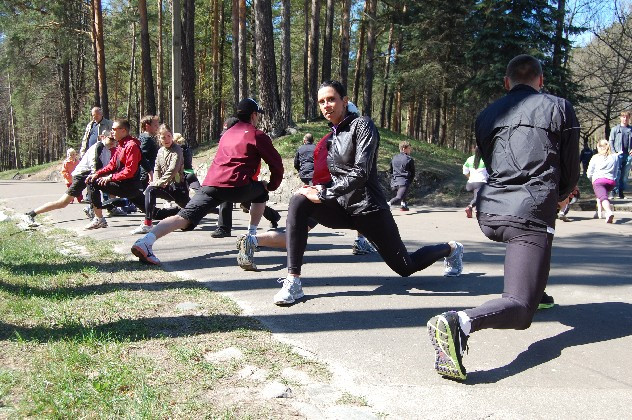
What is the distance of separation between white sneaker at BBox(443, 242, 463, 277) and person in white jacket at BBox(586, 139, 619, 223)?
720 centimetres

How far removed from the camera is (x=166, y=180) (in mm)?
8742

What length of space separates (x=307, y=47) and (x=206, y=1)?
31.3 feet

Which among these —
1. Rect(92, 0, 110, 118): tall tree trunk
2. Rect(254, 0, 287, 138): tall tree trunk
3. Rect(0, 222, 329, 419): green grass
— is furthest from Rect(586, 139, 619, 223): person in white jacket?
Rect(92, 0, 110, 118): tall tree trunk

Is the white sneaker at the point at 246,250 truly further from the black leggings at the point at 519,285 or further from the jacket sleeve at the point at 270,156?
the black leggings at the point at 519,285

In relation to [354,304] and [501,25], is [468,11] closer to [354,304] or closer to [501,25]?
[501,25]

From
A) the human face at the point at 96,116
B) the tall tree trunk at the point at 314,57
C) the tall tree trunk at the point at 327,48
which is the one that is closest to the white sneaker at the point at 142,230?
the human face at the point at 96,116

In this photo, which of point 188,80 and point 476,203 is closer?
point 476,203

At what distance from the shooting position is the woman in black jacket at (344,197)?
467 cm

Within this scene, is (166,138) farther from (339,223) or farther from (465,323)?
(465,323)

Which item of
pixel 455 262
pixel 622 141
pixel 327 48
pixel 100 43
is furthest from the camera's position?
pixel 327 48

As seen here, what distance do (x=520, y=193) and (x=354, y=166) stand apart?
5.09 feet

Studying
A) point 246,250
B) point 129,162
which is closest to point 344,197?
point 246,250

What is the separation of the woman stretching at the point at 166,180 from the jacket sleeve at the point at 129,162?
16.0 inches

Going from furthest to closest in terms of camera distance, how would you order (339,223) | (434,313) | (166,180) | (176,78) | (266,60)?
(266,60) → (176,78) → (166,180) → (339,223) → (434,313)
